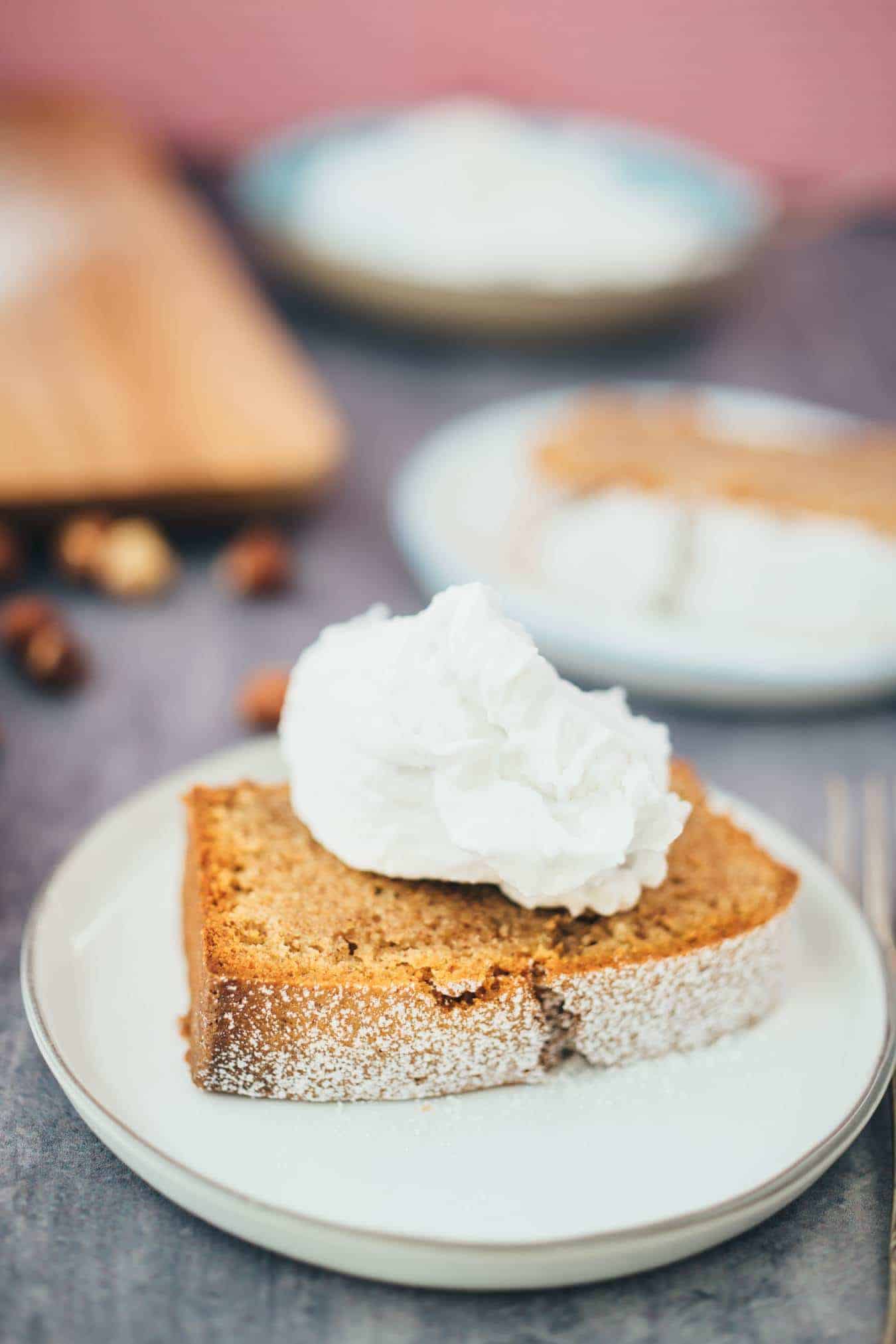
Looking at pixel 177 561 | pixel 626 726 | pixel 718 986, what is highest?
pixel 626 726

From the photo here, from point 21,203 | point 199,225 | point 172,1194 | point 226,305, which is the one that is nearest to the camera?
point 172,1194

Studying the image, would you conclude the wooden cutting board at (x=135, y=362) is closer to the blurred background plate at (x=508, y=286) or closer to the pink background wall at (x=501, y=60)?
the blurred background plate at (x=508, y=286)

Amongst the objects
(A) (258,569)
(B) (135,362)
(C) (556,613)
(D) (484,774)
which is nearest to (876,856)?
(C) (556,613)

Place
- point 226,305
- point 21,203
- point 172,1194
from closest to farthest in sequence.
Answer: point 172,1194 < point 226,305 < point 21,203

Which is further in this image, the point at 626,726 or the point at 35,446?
the point at 35,446

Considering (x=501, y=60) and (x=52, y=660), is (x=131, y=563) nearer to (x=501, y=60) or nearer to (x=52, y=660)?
(x=52, y=660)

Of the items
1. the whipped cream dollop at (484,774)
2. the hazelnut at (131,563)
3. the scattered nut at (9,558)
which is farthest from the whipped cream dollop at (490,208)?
the whipped cream dollop at (484,774)

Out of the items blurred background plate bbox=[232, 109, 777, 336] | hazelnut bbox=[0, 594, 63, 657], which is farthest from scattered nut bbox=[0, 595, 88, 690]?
blurred background plate bbox=[232, 109, 777, 336]

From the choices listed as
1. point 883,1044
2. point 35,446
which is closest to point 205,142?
point 35,446

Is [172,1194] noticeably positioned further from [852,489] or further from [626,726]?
[852,489]
